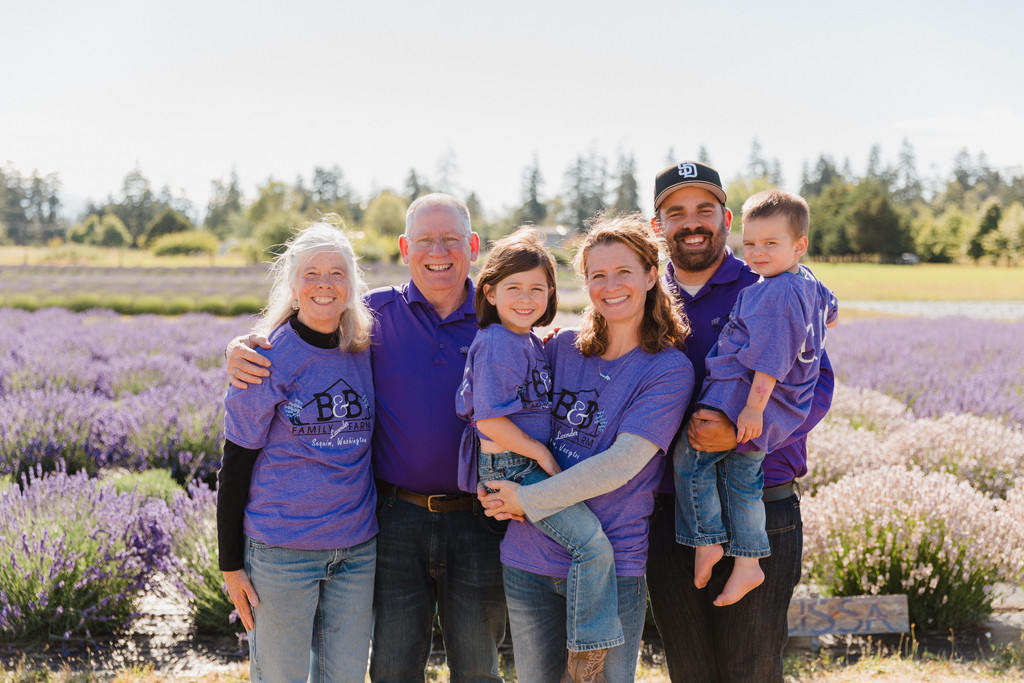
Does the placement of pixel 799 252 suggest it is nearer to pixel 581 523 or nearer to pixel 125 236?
pixel 581 523

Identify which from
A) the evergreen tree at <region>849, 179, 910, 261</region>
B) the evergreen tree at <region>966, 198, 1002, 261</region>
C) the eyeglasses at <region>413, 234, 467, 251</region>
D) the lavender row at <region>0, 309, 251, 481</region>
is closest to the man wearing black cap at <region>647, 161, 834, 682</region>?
the eyeglasses at <region>413, 234, 467, 251</region>

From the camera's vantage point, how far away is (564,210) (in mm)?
93500

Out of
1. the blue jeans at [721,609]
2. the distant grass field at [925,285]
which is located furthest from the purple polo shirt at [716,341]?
the distant grass field at [925,285]

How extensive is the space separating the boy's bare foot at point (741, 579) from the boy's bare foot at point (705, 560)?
68 mm

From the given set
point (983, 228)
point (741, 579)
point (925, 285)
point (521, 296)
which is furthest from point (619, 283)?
point (983, 228)

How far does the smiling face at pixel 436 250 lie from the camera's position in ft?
8.82

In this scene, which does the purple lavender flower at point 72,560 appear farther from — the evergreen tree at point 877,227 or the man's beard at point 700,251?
the evergreen tree at point 877,227

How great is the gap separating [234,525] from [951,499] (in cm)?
394

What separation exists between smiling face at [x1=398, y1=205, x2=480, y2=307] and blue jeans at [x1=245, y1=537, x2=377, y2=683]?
1021 mm

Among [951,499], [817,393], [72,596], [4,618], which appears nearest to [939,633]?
[951,499]

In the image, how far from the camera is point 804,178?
110062mm

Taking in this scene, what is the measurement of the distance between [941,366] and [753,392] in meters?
8.94

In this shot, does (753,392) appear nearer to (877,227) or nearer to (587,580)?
(587,580)

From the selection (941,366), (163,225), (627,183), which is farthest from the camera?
(627,183)
